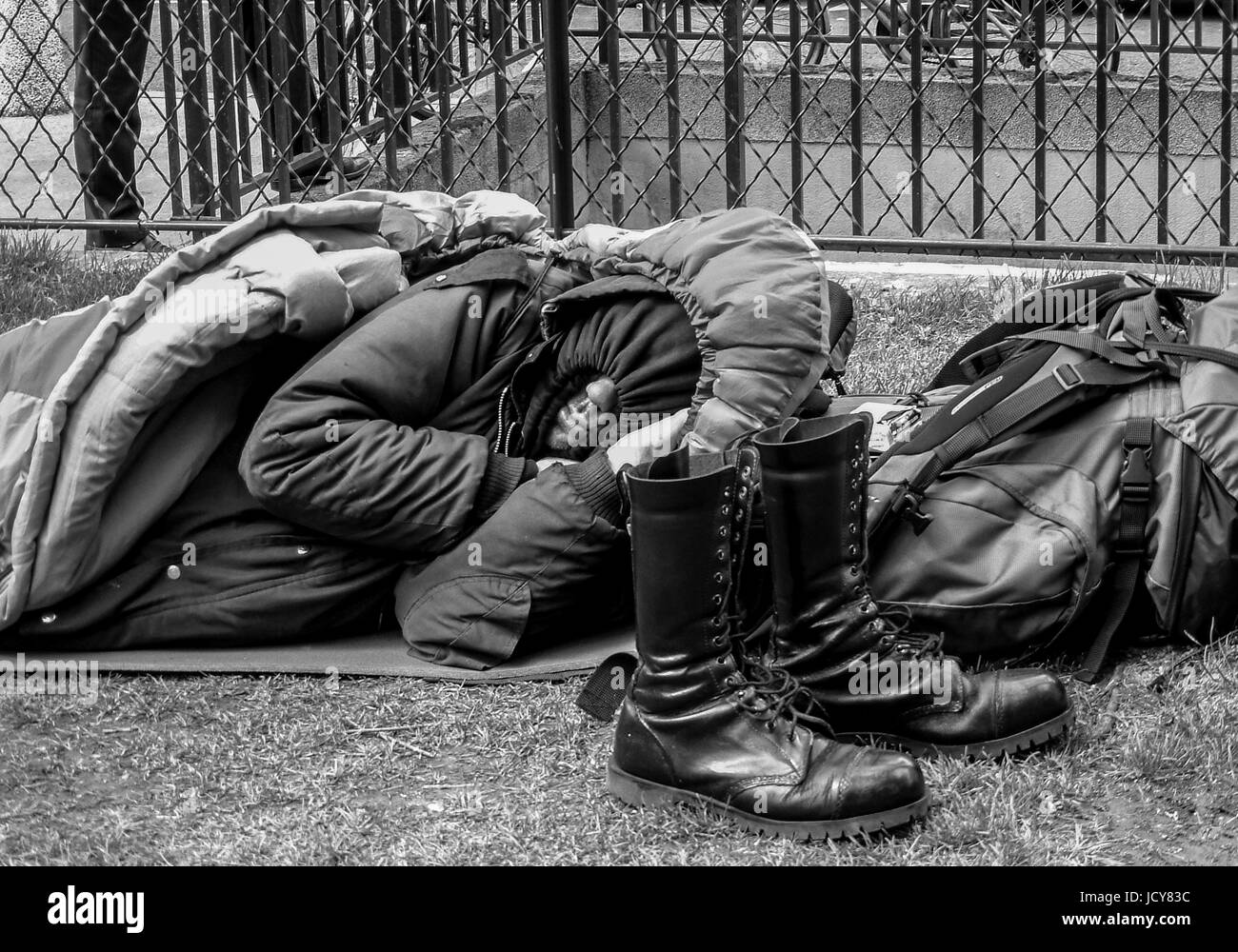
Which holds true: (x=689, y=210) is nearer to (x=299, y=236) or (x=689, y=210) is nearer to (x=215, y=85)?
(x=215, y=85)

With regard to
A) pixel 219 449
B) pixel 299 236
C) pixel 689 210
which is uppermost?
pixel 299 236

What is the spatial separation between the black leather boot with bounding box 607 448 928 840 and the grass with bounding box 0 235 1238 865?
4cm

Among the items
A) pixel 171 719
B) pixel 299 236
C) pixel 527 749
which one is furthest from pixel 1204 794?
pixel 299 236

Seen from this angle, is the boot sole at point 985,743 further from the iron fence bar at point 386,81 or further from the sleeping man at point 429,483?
the iron fence bar at point 386,81

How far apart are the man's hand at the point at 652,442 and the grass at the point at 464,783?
400mm

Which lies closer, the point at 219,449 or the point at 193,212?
the point at 219,449

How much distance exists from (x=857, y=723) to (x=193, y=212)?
352 cm

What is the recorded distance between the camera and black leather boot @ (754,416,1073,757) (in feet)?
7.35

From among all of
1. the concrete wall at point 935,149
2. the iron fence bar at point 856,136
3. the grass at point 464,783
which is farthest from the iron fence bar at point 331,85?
the grass at point 464,783

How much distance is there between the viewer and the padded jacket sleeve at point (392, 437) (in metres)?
2.62

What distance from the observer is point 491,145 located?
7062mm

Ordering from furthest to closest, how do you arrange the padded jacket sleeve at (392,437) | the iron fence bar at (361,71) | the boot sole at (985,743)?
the iron fence bar at (361,71)
the padded jacket sleeve at (392,437)
the boot sole at (985,743)
